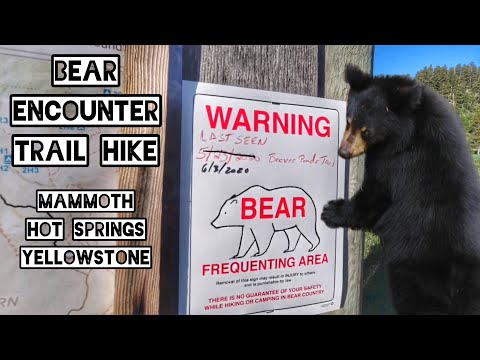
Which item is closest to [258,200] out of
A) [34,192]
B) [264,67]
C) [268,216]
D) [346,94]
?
[268,216]

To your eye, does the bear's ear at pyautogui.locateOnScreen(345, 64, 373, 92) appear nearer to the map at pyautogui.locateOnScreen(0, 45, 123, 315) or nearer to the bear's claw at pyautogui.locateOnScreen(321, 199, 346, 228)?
the bear's claw at pyautogui.locateOnScreen(321, 199, 346, 228)

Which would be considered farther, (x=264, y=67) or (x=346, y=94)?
(x=346, y=94)

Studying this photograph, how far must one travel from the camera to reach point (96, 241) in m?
1.59

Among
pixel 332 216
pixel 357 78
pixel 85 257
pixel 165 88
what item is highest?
pixel 357 78

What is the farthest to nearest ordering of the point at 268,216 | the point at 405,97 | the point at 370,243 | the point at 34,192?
the point at 370,243 → the point at 268,216 → the point at 405,97 → the point at 34,192

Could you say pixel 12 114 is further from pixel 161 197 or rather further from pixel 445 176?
pixel 445 176

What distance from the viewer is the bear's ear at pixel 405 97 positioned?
1687mm

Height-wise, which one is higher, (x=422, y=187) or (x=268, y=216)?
(x=422, y=187)

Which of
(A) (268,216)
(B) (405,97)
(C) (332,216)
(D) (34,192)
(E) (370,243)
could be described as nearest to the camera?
(D) (34,192)

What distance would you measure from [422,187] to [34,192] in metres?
1.61

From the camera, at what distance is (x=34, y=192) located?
4.99 feet

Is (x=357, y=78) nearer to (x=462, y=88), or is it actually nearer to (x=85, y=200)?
(x=462, y=88)

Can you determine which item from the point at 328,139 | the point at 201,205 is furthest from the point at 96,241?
the point at 328,139

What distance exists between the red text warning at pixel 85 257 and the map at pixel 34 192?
20mm
